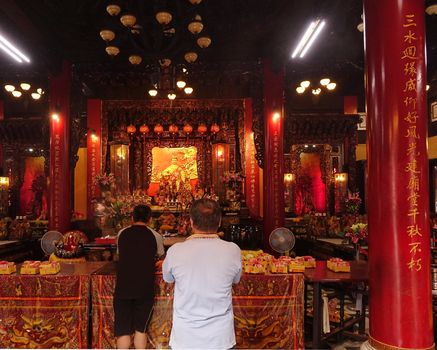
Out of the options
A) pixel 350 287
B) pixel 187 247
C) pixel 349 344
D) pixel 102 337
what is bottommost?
pixel 349 344

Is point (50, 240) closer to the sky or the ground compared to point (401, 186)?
closer to the ground

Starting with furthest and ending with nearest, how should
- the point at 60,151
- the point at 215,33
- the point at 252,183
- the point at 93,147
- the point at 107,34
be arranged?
the point at 93,147 → the point at 252,183 → the point at 60,151 → the point at 215,33 → the point at 107,34

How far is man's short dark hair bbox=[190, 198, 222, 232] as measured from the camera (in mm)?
1956

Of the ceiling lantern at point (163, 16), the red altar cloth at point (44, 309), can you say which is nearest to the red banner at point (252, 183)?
the ceiling lantern at point (163, 16)

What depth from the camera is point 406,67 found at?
2783 millimetres

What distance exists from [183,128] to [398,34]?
9179 mm

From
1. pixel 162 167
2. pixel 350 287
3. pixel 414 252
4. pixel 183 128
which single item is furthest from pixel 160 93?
pixel 414 252

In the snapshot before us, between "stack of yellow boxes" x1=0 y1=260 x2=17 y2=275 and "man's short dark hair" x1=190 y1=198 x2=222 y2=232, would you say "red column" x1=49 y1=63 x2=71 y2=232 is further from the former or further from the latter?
"man's short dark hair" x1=190 y1=198 x2=222 y2=232

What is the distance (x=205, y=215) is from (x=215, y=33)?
18.8ft

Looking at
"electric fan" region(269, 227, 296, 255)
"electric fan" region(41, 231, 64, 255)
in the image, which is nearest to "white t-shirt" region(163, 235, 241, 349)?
"electric fan" region(269, 227, 296, 255)

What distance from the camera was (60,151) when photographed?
7594 millimetres

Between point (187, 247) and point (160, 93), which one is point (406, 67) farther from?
point (160, 93)

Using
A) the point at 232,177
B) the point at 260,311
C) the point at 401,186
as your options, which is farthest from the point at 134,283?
the point at 232,177

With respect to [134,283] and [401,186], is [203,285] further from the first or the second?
[401,186]
